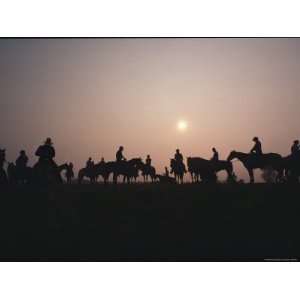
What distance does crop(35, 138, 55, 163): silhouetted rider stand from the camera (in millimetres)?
7105

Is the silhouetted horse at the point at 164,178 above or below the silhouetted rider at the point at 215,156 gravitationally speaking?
below

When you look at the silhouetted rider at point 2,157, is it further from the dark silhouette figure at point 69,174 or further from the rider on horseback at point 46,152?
the dark silhouette figure at point 69,174

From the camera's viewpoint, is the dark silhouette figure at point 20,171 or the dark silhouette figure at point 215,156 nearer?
the dark silhouette figure at point 20,171

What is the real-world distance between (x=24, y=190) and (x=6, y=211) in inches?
30.1

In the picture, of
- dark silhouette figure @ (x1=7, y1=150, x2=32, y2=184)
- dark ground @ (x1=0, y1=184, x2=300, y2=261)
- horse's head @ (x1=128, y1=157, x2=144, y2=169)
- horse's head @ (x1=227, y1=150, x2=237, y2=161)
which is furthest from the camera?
horse's head @ (x1=227, y1=150, x2=237, y2=161)

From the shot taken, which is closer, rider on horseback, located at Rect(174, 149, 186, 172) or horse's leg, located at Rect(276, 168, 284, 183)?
rider on horseback, located at Rect(174, 149, 186, 172)

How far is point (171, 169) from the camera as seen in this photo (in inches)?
321

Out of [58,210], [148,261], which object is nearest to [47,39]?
[58,210]

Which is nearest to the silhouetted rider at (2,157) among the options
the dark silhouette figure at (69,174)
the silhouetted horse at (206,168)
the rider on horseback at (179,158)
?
the dark silhouette figure at (69,174)

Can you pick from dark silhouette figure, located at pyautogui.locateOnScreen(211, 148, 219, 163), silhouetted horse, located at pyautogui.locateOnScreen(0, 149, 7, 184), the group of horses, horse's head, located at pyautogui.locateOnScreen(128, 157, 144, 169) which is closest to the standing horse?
the group of horses

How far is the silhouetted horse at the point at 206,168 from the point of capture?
843 cm

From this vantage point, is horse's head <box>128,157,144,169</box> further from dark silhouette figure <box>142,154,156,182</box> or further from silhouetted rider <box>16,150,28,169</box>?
silhouetted rider <box>16,150,28,169</box>

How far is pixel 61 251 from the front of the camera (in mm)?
6410

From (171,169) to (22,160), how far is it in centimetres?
282
